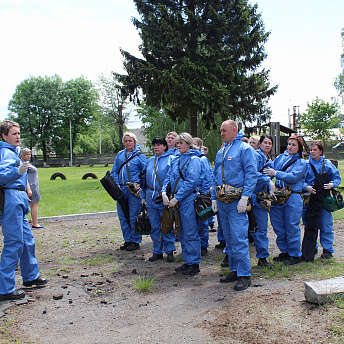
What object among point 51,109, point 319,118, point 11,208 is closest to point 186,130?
point 319,118

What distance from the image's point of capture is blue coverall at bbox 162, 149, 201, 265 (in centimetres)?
525

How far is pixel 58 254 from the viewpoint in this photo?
6535 mm

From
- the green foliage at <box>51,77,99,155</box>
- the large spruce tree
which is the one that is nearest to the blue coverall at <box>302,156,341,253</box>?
the large spruce tree

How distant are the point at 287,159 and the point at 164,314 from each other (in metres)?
3.08

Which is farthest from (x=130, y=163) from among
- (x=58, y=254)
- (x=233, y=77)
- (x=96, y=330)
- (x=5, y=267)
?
(x=233, y=77)

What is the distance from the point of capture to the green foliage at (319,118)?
162ft

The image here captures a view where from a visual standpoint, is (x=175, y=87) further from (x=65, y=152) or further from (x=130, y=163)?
(x=65, y=152)

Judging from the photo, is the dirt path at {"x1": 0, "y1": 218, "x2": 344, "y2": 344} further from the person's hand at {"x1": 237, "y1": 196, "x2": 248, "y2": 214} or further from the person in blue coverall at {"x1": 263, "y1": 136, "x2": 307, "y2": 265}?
the person's hand at {"x1": 237, "y1": 196, "x2": 248, "y2": 214}

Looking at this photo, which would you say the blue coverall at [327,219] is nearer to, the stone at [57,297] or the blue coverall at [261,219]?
the blue coverall at [261,219]

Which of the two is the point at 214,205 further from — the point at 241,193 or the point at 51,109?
the point at 51,109

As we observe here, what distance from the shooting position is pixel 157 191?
616cm

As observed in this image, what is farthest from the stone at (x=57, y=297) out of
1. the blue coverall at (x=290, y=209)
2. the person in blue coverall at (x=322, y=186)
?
the person in blue coverall at (x=322, y=186)

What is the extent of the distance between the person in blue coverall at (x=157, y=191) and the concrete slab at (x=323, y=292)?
2.68 m

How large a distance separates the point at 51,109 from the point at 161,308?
61.4 m
